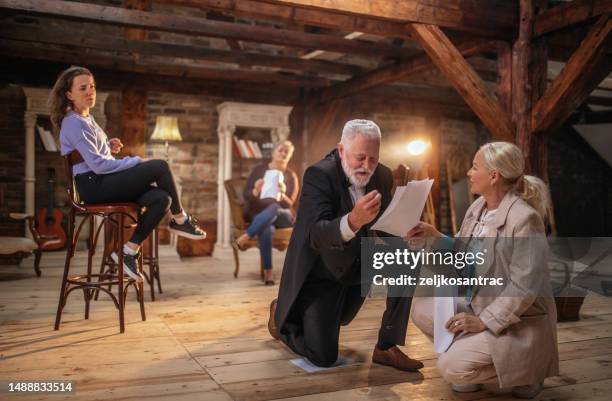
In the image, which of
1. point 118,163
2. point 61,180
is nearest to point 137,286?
point 118,163

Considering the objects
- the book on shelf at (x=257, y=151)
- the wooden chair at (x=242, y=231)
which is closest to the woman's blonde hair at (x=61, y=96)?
the wooden chair at (x=242, y=231)

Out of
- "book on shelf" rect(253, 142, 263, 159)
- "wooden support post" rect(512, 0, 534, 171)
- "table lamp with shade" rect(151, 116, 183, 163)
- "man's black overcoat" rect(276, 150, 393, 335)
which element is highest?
"wooden support post" rect(512, 0, 534, 171)

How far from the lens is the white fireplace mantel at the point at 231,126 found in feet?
24.8

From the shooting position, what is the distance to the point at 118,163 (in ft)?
10.3

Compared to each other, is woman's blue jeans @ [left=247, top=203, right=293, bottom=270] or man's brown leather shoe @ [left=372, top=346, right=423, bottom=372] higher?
woman's blue jeans @ [left=247, top=203, right=293, bottom=270]

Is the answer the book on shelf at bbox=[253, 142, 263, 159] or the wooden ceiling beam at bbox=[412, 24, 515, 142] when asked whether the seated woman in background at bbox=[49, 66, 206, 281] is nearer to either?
the wooden ceiling beam at bbox=[412, 24, 515, 142]

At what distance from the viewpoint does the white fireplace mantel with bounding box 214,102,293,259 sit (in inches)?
298

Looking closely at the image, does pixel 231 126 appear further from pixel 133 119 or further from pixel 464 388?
pixel 464 388

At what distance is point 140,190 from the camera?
323 cm

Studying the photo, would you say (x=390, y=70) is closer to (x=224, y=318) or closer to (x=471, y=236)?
(x=224, y=318)

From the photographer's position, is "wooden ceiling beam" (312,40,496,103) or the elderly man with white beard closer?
the elderly man with white beard

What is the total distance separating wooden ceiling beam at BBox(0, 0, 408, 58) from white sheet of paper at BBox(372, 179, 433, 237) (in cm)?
406

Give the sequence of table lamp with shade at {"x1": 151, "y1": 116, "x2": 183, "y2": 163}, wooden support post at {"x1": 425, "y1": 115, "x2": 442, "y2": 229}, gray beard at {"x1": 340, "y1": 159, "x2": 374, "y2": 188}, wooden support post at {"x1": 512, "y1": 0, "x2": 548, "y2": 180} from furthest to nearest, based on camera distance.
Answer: wooden support post at {"x1": 425, "y1": 115, "x2": 442, "y2": 229} → table lamp with shade at {"x1": 151, "y1": 116, "x2": 183, "y2": 163} → wooden support post at {"x1": 512, "y1": 0, "x2": 548, "y2": 180} → gray beard at {"x1": 340, "y1": 159, "x2": 374, "y2": 188}

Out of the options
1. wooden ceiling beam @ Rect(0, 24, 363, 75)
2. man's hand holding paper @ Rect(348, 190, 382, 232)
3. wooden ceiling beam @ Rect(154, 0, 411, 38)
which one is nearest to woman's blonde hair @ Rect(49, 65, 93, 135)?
wooden ceiling beam @ Rect(154, 0, 411, 38)
